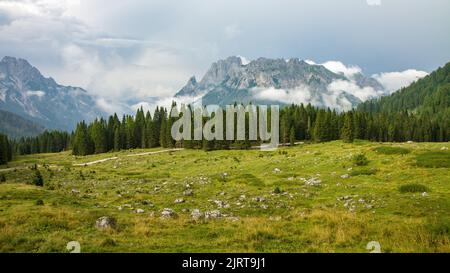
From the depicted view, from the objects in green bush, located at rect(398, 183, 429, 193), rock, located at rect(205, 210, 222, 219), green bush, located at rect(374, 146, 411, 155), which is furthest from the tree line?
rock, located at rect(205, 210, 222, 219)

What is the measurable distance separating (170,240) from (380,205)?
642 inches

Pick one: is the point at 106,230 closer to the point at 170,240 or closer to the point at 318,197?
the point at 170,240

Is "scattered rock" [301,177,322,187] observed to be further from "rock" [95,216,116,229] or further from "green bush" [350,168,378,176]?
"rock" [95,216,116,229]

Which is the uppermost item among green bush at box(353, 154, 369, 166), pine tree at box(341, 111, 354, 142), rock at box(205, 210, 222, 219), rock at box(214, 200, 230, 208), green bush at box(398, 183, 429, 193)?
pine tree at box(341, 111, 354, 142)

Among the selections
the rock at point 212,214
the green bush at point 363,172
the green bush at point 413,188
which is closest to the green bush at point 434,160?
the green bush at point 363,172

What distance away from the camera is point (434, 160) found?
137 feet

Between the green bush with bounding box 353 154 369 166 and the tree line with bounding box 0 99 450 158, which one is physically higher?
the tree line with bounding box 0 99 450 158

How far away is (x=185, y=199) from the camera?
33094mm

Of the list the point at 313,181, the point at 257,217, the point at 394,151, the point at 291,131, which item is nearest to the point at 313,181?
the point at 313,181

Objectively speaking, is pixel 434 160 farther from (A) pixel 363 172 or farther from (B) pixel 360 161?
(A) pixel 363 172

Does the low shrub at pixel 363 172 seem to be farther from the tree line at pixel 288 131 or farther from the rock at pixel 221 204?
the tree line at pixel 288 131

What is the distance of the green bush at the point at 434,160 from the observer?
132 feet

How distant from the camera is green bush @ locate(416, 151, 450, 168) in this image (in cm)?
4013

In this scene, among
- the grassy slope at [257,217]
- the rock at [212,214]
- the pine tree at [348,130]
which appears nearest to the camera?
the grassy slope at [257,217]
